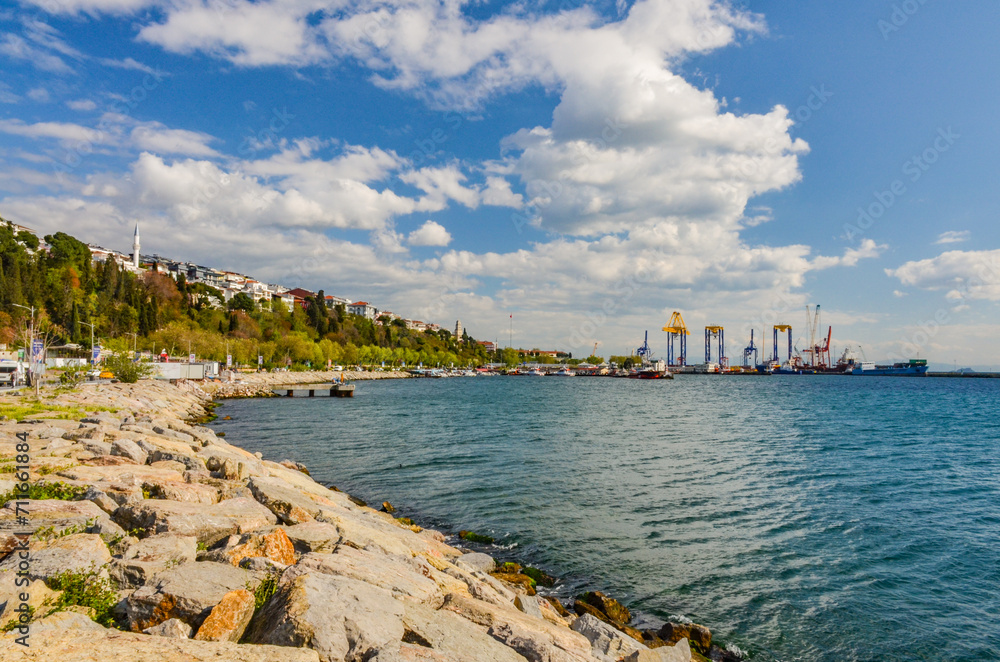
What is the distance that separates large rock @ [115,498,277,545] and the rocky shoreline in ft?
0.10

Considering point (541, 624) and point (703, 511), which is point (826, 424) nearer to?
point (703, 511)

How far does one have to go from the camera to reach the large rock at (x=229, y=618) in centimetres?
556

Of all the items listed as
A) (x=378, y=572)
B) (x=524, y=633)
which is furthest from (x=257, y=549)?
(x=524, y=633)

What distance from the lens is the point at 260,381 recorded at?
92.8 metres

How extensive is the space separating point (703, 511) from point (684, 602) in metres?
7.26

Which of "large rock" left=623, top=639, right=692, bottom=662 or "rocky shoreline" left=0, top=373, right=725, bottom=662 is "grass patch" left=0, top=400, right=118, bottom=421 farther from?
"large rock" left=623, top=639, right=692, bottom=662

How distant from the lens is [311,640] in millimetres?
5324

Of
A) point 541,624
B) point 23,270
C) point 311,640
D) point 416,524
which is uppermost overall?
point 23,270

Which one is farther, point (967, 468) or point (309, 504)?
point (967, 468)

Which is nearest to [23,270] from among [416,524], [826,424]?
[416,524]

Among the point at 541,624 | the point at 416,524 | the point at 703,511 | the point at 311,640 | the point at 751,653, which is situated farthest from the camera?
the point at 703,511

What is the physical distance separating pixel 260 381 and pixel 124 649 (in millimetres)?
95820

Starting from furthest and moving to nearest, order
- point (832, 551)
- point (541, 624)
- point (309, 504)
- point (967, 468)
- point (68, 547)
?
point (967, 468) < point (832, 551) < point (309, 504) < point (541, 624) < point (68, 547)

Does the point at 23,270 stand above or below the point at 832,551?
above
